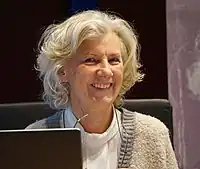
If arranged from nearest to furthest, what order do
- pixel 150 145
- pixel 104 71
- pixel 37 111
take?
pixel 104 71 → pixel 150 145 → pixel 37 111

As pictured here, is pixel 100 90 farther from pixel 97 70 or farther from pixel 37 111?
pixel 37 111

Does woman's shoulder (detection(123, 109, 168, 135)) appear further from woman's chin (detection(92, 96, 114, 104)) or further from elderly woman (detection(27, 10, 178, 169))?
woman's chin (detection(92, 96, 114, 104))

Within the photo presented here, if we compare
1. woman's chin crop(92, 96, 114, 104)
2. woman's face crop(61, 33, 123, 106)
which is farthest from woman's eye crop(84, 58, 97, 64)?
woman's chin crop(92, 96, 114, 104)

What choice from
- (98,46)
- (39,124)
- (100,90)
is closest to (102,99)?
(100,90)

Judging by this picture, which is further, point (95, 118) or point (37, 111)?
point (37, 111)

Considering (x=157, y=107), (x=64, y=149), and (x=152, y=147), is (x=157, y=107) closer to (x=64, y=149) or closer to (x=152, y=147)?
(x=152, y=147)

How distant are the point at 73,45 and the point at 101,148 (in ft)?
1.10

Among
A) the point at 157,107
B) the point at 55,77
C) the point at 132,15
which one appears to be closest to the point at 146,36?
the point at 132,15

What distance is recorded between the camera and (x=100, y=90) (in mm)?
1513

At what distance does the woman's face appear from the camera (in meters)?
1.51

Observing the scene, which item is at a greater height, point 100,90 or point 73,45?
point 73,45

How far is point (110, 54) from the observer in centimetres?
154

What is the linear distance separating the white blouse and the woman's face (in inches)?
4.2

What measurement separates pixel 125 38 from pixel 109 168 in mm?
421
